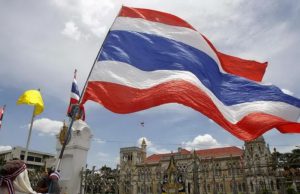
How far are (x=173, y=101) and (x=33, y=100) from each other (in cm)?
382

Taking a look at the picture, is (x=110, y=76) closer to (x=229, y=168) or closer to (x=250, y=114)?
(x=250, y=114)

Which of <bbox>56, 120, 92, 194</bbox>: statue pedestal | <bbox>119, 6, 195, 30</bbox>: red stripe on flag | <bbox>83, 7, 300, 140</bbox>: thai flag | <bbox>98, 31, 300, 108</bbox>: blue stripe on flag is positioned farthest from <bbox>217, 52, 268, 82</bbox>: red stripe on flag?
<bbox>56, 120, 92, 194</bbox>: statue pedestal

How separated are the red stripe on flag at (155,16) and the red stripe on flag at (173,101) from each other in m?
1.54

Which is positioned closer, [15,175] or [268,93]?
[15,175]

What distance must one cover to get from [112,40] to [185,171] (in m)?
4.47

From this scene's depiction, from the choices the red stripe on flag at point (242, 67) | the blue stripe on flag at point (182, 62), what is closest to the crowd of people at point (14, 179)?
the blue stripe on flag at point (182, 62)

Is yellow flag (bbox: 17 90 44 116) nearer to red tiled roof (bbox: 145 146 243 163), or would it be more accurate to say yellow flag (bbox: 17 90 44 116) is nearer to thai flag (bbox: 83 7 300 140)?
thai flag (bbox: 83 7 300 140)

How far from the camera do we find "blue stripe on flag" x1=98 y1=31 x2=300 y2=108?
18.5 feet

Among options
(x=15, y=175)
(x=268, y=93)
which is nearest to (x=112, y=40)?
(x=15, y=175)

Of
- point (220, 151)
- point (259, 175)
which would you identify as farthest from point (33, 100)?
point (220, 151)

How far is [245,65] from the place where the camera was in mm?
6457

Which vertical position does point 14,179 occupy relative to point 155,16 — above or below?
below

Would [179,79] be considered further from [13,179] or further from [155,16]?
[13,179]

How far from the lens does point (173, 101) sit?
5332 mm
